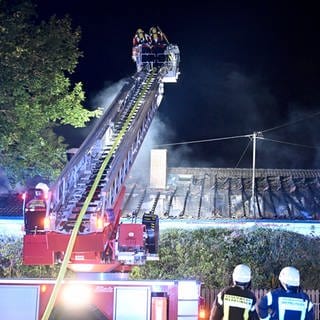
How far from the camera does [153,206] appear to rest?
1593cm

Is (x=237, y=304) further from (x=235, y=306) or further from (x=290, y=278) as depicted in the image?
(x=290, y=278)

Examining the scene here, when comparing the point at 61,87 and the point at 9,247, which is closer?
the point at 61,87

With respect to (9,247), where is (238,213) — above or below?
above

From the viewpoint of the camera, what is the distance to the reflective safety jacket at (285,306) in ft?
17.2

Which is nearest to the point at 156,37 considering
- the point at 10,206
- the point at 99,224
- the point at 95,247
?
the point at 10,206

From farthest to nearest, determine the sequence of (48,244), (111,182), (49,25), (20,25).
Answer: (49,25), (20,25), (111,182), (48,244)

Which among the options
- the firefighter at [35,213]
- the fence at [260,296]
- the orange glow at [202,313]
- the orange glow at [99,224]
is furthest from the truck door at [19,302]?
the fence at [260,296]

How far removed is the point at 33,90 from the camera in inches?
480

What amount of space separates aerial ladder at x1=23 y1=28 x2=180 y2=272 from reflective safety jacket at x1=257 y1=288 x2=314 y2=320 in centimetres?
284

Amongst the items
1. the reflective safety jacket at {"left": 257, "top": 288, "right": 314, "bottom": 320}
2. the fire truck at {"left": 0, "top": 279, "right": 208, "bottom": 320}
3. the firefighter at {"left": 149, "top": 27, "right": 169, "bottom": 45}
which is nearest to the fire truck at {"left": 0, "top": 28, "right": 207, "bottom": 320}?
the fire truck at {"left": 0, "top": 279, "right": 208, "bottom": 320}

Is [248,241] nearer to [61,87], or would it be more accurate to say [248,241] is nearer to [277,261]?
[277,261]

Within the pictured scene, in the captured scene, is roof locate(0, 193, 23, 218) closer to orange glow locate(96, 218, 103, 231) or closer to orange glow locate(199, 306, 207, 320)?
orange glow locate(96, 218, 103, 231)

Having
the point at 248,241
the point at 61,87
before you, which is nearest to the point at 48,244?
the point at 61,87

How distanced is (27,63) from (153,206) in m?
6.22
